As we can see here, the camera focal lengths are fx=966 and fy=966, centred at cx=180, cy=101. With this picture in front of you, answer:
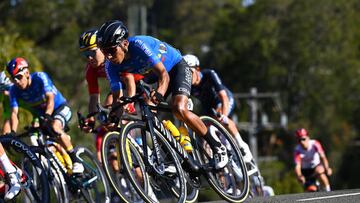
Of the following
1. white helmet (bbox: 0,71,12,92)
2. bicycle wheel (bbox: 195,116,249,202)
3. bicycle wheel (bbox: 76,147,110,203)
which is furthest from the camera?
white helmet (bbox: 0,71,12,92)

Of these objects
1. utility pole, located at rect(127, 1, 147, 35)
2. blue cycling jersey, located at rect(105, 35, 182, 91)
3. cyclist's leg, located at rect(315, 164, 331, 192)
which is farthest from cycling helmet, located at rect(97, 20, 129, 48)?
utility pole, located at rect(127, 1, 147, 35)

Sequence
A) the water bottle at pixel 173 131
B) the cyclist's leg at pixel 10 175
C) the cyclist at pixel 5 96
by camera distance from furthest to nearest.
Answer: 1. the cyclist at pixel 5 96
2. the water bottle at pixel 173 131
3. the cyclist's leg at pixel 10 175

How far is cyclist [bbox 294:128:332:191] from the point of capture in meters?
18.1

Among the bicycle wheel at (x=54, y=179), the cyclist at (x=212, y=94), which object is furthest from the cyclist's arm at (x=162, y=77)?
the cyclist at (x=212, y=94)

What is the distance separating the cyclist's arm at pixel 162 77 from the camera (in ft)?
31.2

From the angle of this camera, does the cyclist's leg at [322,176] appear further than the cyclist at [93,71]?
Yes

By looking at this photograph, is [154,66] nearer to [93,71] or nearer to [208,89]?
[93,71]

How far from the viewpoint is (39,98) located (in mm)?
11828

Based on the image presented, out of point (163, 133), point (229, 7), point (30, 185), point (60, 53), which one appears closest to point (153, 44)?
point (163, 133)

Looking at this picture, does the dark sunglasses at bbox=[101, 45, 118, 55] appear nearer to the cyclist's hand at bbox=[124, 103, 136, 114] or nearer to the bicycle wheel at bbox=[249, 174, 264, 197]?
the cyclist's hand at bbox=[124, 103, 136, 114]

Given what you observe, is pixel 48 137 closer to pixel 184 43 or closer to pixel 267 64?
pixel 267 64

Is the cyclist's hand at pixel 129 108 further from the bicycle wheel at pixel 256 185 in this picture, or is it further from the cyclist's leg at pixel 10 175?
the bicycle wheel at pixel 256 185

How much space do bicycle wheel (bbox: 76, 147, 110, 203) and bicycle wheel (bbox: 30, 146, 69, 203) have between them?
1.49 feet

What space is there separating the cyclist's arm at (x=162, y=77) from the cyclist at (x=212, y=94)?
3242 millimetres
